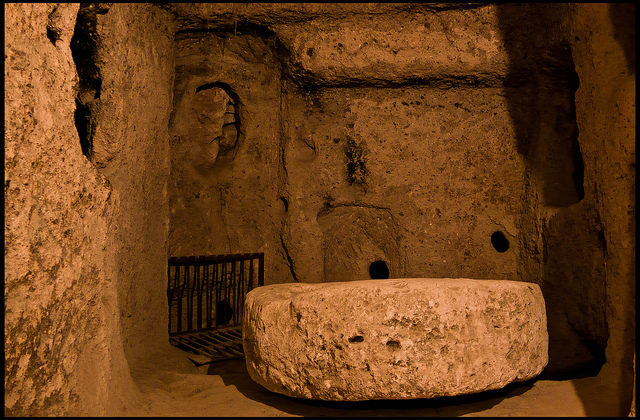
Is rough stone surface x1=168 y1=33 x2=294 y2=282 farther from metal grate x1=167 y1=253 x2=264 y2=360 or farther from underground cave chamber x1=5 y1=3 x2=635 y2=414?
metal grate x1=167 y1=253 x2=264 y2=360

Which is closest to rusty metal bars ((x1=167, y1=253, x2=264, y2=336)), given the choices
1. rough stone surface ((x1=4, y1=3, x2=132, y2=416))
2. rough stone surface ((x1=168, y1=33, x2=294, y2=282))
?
rough stone surface ((x1=168, y1=33, x2=294, y2=282))

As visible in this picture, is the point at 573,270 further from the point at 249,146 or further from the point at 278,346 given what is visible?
the point at 249,146

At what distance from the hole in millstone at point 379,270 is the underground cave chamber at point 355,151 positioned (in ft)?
0.05

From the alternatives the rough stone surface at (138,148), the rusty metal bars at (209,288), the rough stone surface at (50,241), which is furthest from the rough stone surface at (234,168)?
the rough stone surface at (50,241)

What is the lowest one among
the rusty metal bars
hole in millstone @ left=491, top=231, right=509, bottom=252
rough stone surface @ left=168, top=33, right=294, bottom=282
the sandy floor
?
the sandy floor

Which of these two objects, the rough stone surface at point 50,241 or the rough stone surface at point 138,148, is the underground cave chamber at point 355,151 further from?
the rough stone surface at point 50,241

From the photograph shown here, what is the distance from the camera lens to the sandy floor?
2561 mm

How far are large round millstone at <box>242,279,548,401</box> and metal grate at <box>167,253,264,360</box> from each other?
4.47ft

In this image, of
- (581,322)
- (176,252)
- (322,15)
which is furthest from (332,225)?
(581,322)

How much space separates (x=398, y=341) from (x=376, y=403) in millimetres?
476

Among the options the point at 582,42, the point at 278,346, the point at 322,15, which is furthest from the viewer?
the point at 322,15

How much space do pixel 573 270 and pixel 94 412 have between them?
2.73m

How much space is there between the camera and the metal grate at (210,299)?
397 cm

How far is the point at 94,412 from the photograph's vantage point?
7.96 ft
